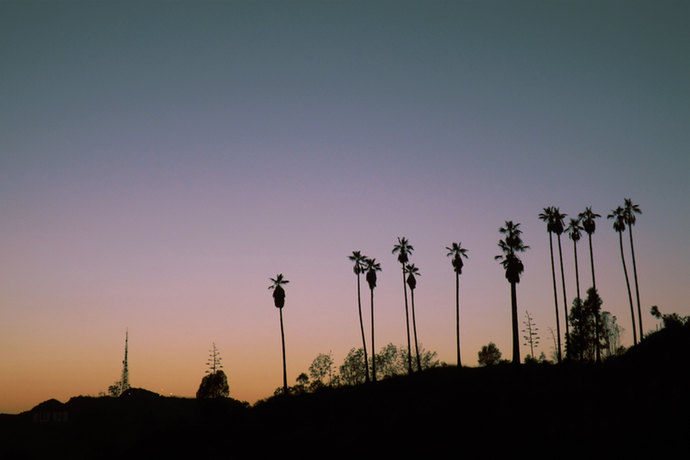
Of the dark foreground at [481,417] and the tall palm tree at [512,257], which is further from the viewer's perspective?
the tall palm tree at [512,257]

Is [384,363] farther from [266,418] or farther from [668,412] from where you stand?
[668,412]

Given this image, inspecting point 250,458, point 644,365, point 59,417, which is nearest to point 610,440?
point 644,365

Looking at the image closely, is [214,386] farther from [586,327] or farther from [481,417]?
[481,417]

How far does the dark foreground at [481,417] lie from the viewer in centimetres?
3556

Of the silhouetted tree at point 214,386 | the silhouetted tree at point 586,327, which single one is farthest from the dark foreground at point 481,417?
the silhouetted tree at point 214,386

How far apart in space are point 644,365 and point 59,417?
9843cm

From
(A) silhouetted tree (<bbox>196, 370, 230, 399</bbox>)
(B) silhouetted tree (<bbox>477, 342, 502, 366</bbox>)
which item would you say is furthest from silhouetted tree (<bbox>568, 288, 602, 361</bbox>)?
(A) silhouetted tree (<bbox>196, 370, 230, 399</bbox>)

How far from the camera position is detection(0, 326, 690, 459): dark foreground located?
35562 mm

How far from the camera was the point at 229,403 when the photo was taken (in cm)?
10962

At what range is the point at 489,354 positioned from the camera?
142 m

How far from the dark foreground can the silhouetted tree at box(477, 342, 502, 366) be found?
66799 mm

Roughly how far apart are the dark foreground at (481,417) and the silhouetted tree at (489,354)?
66799 mm

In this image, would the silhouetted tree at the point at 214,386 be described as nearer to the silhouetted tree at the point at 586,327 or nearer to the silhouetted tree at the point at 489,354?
the silhouetted tree at the point at 489,354

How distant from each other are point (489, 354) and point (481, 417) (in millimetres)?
102897
